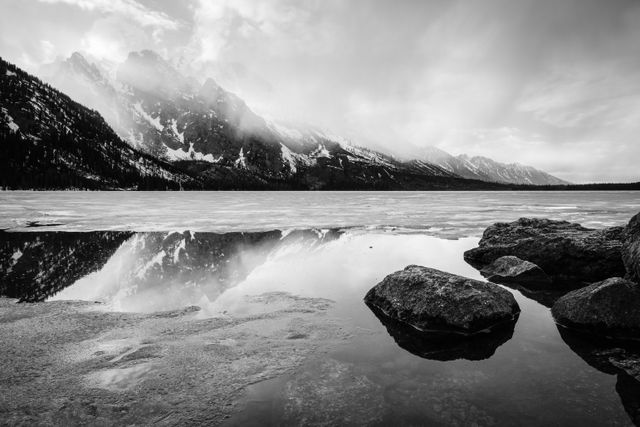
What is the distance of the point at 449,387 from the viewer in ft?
16.5

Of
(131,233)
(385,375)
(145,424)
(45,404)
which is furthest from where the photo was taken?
(131,233)

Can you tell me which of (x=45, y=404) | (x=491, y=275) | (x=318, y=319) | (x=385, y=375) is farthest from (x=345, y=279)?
(x=45, y=404)

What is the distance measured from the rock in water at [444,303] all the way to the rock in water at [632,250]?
2.62 m

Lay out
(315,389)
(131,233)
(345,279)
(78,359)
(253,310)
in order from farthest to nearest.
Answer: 1. (131,233)
2. (345,279)
3. (253,310)
4. (78,359)
5. (315,389)

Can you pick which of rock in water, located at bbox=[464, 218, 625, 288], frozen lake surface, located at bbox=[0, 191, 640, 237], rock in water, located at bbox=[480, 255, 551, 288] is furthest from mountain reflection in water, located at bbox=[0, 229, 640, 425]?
frozen lake surface, located at bbox=[0, 191, 640, 237]

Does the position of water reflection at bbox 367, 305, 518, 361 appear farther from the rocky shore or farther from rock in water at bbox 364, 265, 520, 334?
rock in water at bbox 364, 265, 520, 334

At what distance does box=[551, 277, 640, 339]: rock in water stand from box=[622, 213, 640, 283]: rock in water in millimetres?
844

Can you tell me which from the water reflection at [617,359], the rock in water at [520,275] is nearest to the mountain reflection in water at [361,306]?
the water reflection at [617,359]

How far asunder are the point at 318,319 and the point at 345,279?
11.4ft

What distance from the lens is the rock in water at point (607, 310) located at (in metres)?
6.79

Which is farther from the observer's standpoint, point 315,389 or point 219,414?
point 315,389

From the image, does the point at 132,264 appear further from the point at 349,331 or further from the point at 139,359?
the point at 349,331

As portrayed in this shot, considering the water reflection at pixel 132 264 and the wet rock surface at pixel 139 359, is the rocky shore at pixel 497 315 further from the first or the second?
the water reflection at pixel 132 264

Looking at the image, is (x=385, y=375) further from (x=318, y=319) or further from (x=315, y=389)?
(x=318, y=319)
